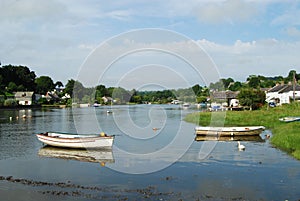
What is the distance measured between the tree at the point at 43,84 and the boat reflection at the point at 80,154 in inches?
5271

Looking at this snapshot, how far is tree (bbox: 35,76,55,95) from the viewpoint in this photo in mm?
159950

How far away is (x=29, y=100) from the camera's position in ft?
417

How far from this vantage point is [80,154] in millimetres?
27766

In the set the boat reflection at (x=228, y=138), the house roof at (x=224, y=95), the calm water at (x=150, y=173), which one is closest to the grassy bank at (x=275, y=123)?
the calm water at (x=150, y=173)

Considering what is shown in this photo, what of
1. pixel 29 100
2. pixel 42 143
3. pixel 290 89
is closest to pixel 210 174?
pixel 42 143

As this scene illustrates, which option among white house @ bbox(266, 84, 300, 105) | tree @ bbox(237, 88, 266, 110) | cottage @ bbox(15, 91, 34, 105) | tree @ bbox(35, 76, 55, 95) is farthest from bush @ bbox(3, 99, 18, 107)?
white house @ bbox(266, 84, 300, 105)

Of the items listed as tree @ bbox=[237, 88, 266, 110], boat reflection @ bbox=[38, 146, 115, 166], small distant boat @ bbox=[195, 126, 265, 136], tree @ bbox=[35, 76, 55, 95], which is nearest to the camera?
boat reflection @ bbox=[38, 146, 115, 166]

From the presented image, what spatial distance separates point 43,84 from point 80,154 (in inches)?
5600

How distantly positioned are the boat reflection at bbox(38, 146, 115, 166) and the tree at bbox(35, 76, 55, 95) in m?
134

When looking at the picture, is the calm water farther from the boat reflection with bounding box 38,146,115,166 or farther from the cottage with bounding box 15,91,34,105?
the cottage with bounding box 15,91,34,105

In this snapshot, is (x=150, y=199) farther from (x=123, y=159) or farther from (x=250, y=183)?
(x=123, y=159)

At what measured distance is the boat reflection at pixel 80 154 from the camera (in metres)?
25.5

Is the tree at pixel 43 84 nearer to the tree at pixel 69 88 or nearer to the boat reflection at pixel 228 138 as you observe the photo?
the tree at pixel 69 88

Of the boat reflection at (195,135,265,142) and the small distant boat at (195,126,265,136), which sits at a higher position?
the small distant boat at (195,126,265,136)
